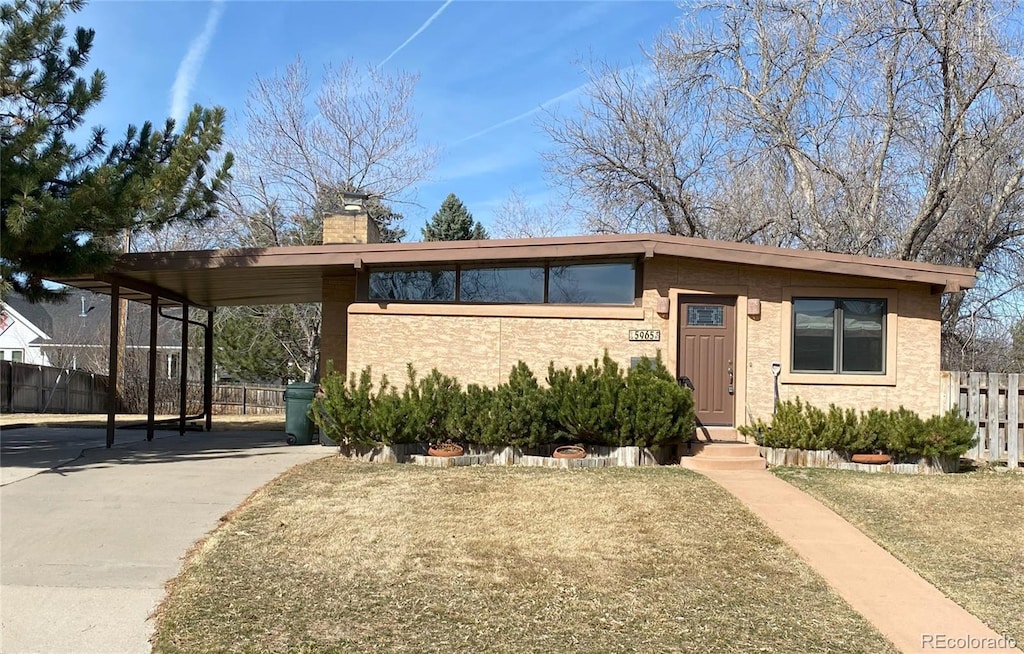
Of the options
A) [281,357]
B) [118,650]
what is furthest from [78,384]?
[118,650]

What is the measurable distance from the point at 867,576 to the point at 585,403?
4.62 metres

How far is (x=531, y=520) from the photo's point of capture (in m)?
7.51

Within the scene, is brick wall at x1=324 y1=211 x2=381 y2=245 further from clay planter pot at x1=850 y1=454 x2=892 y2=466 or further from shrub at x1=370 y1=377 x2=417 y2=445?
clay planter pot at x1=850 y1=454 x2=892 y2=466

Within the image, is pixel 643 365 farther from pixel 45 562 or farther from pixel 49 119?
pixel 49 119

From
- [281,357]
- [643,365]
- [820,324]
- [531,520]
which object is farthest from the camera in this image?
[281,357]

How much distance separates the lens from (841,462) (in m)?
10.9

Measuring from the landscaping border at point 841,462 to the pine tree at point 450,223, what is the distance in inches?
975

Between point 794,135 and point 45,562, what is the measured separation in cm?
1684

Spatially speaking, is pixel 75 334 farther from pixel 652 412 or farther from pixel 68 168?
pixel 652 412

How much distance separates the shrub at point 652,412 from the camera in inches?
404

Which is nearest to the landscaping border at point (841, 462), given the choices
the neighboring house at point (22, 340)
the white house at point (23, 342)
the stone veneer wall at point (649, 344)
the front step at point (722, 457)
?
the front step at point (722, 457)

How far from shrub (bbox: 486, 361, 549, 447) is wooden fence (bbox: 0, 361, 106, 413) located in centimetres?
1932

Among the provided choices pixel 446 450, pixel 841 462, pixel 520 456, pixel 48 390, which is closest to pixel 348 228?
pixel 446 450

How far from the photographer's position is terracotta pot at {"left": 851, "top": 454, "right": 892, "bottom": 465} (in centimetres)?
1071
